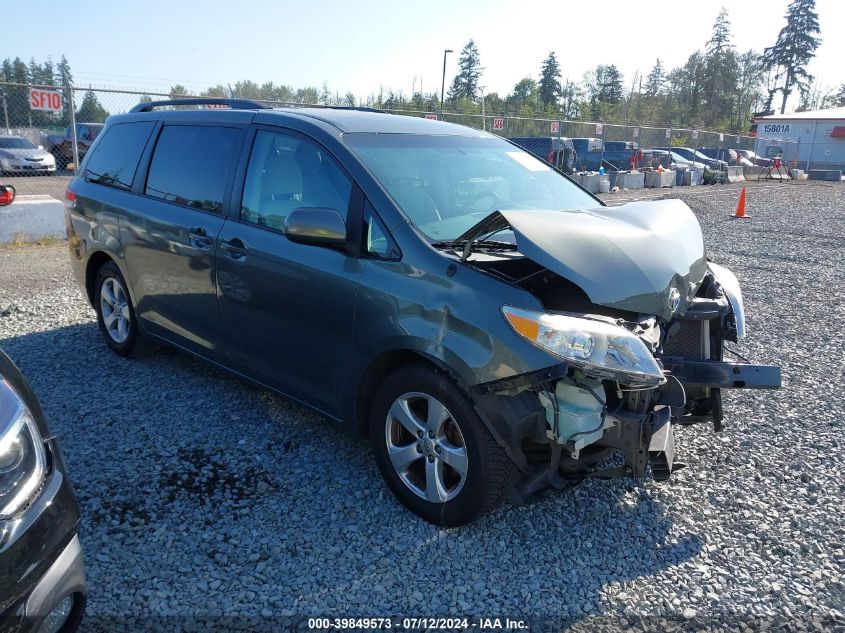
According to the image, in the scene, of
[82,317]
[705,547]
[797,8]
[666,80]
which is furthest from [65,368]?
[666,80]

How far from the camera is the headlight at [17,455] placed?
1771mm

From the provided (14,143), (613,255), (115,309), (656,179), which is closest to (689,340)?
(613,255)

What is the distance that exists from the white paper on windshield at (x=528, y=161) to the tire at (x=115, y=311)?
9.93 ft

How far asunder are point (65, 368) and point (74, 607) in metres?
3.50

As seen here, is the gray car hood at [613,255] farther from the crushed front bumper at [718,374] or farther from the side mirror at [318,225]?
the side mirror at [318,225]

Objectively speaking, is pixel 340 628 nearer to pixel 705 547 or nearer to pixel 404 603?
pixel 404 603

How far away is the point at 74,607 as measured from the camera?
198 centimetres

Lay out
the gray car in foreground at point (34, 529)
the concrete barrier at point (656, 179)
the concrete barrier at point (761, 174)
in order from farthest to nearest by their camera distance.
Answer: the concrete barrier at point (761, 174), the concrete barrier at point (656, 179), the gray car in foreground at point (34, 529)

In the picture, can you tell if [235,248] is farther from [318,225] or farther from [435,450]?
[435,450]

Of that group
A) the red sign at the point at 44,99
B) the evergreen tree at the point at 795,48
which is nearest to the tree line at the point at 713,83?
the evergreen tree at the point at 795,48

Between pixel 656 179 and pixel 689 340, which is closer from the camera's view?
pixel 689 340

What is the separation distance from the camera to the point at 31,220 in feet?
32.3

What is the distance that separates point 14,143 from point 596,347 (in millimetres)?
27666

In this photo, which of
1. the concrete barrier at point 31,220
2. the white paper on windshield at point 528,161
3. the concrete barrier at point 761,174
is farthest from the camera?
the concrete barrier at point 761,174
